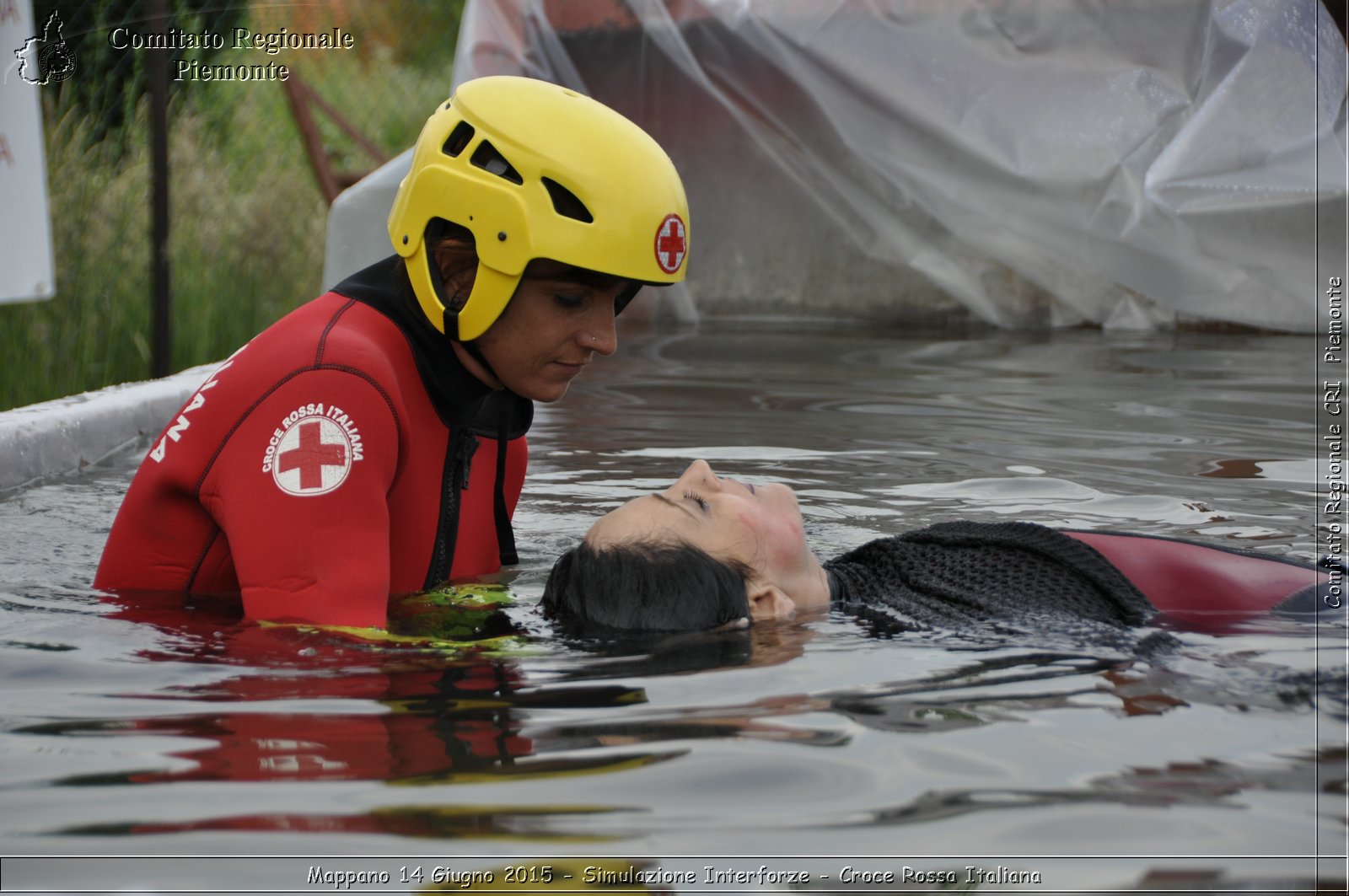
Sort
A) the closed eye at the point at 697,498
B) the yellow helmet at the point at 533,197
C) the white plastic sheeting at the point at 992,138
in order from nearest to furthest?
the yellow helmet at the point at 533,197 < the closed eye at the point at 697,498 < the white plastic sheeting at the point at 992,138

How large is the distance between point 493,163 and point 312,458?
2.98 feet

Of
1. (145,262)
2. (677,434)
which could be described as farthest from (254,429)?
(145,262)

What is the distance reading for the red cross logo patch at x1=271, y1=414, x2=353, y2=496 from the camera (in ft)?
11.2

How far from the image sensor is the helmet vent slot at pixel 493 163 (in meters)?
3.85

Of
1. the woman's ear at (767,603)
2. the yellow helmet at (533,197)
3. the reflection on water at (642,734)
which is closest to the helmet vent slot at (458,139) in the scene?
the yellow helmet at (533,197)

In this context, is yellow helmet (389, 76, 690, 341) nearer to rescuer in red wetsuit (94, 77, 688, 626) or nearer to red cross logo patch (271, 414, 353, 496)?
rescuer in red wetsuit (94, 77, 688, 626)

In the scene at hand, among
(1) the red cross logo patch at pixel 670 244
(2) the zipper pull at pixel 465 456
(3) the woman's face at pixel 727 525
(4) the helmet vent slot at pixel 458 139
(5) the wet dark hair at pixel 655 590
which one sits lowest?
(5) the wet dark hair at pixel 655 590

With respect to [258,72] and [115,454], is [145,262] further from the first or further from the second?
[258,72]

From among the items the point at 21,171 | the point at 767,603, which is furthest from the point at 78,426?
the point at 767,603

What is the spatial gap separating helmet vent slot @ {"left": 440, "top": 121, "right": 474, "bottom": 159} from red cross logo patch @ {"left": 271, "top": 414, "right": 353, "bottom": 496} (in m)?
0.85

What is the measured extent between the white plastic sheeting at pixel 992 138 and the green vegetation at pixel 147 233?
6.55 ft

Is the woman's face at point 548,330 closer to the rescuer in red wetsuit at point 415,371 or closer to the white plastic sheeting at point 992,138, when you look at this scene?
the rescuer in red wetsuit at point 415,371

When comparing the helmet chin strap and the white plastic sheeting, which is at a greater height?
the white plastic sheeting

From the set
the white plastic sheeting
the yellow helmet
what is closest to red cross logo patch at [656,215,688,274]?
the yellow helmet
